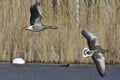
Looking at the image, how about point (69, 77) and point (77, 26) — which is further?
point (77, 26)

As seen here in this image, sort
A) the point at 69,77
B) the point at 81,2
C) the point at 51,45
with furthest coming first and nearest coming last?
the point at 81,2 → the point at 51,45 → the point at 69,77

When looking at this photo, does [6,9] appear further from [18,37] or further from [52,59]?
[52,59]

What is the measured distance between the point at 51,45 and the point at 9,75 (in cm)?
152

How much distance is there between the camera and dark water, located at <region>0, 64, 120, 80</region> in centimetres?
1309

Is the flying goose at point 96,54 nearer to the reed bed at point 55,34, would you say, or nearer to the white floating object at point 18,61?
the reed bed at point 55,34

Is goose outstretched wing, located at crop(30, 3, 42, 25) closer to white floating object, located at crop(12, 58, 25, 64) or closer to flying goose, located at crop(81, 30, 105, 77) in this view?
flying goose, located at crop(81, 30, 105, 77)

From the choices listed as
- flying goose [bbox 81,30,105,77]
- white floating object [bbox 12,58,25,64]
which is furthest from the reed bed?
flying goose [bbox 81,30,105,77]

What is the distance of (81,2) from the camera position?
15.6m

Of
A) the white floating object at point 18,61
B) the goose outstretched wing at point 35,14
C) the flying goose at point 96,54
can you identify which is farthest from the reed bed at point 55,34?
the flying goose at point 96,54

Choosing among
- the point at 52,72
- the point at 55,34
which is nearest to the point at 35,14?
the point at 52,72

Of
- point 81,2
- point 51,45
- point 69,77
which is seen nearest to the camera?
point 69,77

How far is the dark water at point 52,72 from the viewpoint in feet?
43.0

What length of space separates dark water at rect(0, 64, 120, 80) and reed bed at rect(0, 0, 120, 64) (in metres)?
0.17

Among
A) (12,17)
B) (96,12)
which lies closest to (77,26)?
(96,12)
